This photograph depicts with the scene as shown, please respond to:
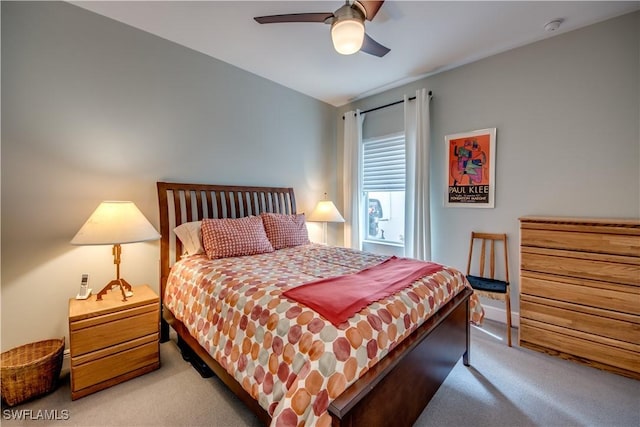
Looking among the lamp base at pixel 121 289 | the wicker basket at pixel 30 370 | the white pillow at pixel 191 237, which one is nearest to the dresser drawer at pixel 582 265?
the white pillow at pixel 191 237

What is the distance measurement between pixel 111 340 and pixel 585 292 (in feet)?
11.6

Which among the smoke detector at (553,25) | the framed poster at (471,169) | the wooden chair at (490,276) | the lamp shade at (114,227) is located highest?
the smoke detector at (553,25)

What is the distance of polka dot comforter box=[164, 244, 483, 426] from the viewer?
1076 millimetres

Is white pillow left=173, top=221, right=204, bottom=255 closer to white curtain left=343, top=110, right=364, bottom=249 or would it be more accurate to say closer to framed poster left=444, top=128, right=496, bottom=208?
Answer: white curtain left=343, top=110, right=364, bottom=249

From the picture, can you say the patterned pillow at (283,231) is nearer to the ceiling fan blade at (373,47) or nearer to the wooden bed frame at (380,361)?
the wooden bed frame at (380,361)

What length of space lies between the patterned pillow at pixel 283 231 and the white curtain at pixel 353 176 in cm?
113

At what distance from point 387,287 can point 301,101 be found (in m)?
3.15

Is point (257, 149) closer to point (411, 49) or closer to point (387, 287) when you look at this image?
point (411, 49)

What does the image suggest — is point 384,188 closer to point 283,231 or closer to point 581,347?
point 283,231

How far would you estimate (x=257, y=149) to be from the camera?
340 centimetres

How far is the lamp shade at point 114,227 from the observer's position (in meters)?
1.83

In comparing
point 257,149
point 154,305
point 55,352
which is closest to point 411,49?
point 257,149

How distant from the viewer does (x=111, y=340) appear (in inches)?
73.5

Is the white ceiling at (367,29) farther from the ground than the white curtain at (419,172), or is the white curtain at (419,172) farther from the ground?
the white ceiling at (367,29)
